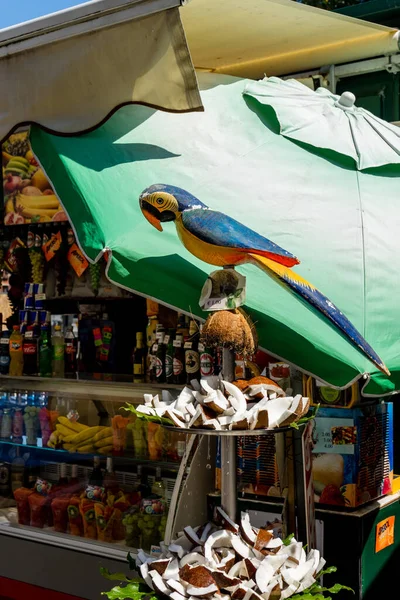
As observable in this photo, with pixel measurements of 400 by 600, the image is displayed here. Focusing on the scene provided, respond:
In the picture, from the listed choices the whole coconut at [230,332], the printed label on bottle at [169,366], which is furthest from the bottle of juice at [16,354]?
the whole coconut at [230,332]

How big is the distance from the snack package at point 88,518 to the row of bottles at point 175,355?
0.74 metres

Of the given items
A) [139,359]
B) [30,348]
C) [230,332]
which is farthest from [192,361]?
[230,332]

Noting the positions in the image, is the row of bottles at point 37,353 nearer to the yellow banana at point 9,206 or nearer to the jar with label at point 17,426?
the jar with label at point 17,426

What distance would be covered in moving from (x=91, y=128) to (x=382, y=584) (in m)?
2.53

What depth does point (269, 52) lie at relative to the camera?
447 centimetres

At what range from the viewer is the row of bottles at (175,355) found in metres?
4.45

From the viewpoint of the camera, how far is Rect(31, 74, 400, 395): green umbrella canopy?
9.55ft

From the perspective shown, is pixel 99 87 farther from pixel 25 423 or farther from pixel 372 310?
pixel 25 423

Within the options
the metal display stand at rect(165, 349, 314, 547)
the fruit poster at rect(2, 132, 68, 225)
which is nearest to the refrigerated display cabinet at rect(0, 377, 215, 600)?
the metal display stand at rect(165, 349, 314, 547)

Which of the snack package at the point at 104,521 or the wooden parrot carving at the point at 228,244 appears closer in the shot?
the wooden parrot carving at the point at 228,244

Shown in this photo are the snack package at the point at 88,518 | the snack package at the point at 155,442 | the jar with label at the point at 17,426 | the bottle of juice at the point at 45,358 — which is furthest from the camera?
the bottle of juice at the point at 45,358

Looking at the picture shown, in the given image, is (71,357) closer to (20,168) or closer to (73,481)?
(73,481)

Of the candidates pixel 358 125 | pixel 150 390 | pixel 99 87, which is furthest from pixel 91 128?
pixel 150 390

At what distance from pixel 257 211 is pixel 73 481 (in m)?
2.23
